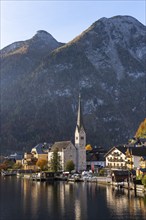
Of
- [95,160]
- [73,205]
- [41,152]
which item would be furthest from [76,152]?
[73,205]

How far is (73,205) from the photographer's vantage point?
2478 inches

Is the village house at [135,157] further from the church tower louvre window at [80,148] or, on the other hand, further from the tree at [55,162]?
the church tower louvre window at [80,148]

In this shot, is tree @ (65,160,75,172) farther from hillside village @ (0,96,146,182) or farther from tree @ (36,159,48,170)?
tree @ (36,159,48,170)

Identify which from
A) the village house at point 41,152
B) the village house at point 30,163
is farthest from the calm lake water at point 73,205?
the village house at point 41,152

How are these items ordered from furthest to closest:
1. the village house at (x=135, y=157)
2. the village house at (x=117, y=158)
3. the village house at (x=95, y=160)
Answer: the village house at (x=95, y=160)
the village house at (x=117, y=158)
the village house at (x=135, y=157)

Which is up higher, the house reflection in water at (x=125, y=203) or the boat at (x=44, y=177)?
the boat at (x=44, y=177)

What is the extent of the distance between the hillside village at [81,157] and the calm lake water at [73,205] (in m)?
19.4

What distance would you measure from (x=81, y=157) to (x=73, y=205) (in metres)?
76.0

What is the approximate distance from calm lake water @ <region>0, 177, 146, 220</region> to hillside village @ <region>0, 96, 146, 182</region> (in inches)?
763

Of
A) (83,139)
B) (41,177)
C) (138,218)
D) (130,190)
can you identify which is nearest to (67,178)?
(41,177)

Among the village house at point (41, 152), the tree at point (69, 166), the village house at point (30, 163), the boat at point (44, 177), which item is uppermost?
the village house at point (41, 152)

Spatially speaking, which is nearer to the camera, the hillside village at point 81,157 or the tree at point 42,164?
the hillside village at point 81,157

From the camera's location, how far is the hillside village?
361 feet

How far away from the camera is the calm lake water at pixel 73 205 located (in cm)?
5378
